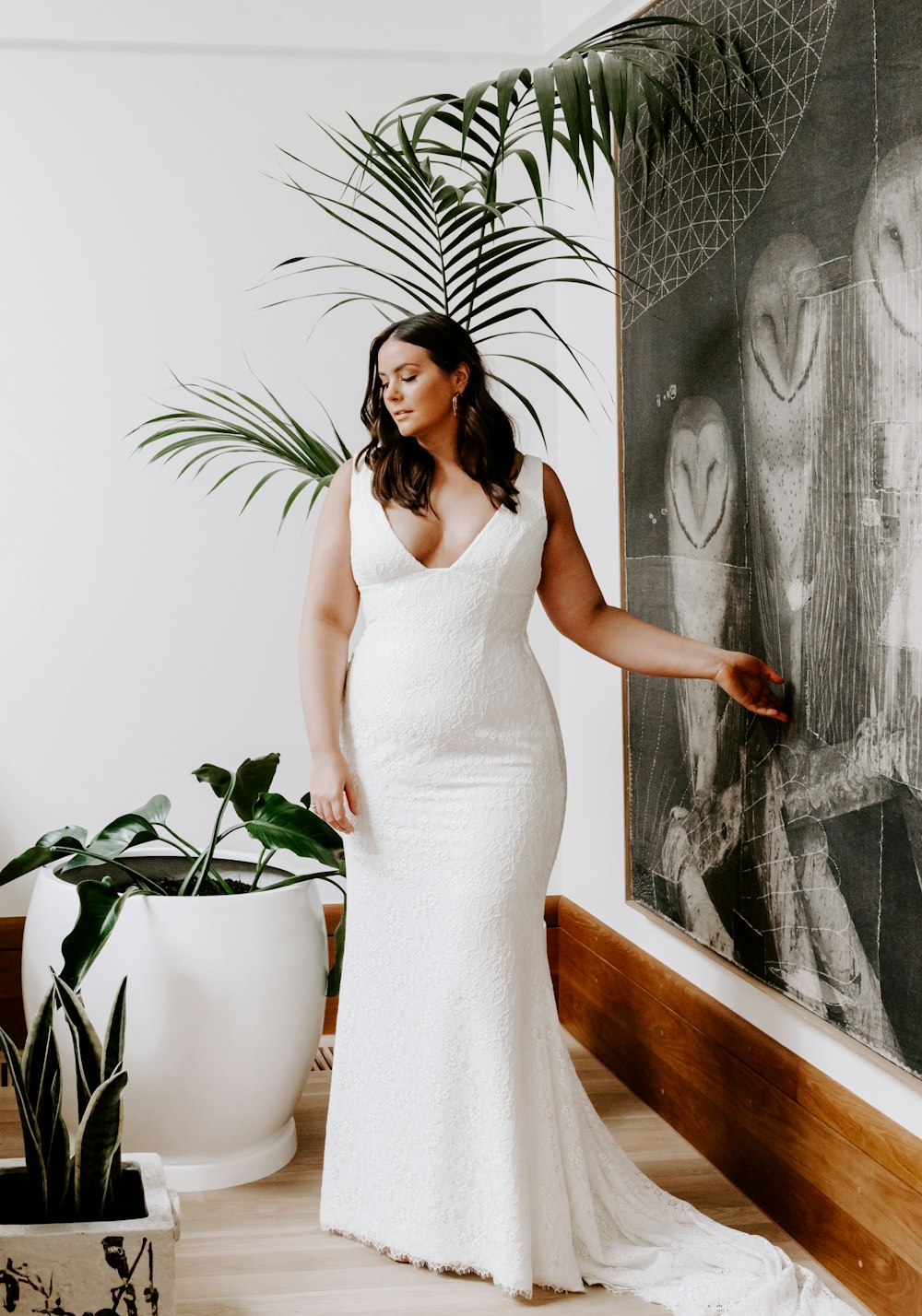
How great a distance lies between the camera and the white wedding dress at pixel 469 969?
227 centimetres

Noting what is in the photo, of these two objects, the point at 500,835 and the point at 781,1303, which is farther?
the point at 500,835

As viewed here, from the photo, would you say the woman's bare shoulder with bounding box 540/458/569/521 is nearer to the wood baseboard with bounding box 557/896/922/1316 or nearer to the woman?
the woman

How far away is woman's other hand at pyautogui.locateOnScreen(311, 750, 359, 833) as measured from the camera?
2.39 m

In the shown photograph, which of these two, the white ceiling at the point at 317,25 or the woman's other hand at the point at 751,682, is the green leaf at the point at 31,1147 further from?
the white ceiling at the point at 317,25

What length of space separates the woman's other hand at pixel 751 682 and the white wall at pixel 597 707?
1.83 feet

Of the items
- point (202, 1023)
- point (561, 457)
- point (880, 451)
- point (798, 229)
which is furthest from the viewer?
point (561, 457)

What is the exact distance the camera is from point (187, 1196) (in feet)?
8.62

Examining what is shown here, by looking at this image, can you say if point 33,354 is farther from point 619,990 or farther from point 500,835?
point 619,990

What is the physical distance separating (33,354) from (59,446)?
0.78 feet

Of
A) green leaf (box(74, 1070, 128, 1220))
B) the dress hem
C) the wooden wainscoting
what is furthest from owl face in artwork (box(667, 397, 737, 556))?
the wooden wainscoting

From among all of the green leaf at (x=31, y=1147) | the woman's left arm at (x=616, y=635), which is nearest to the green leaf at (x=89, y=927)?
the green leaf at (x=31, y=1147)

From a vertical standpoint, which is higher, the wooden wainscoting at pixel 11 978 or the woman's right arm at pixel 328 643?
the woman's right arm at pixel 328 643

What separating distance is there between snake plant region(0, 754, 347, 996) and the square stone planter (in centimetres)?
70

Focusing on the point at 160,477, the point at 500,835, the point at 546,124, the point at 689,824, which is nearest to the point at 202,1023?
the point at 500,835
